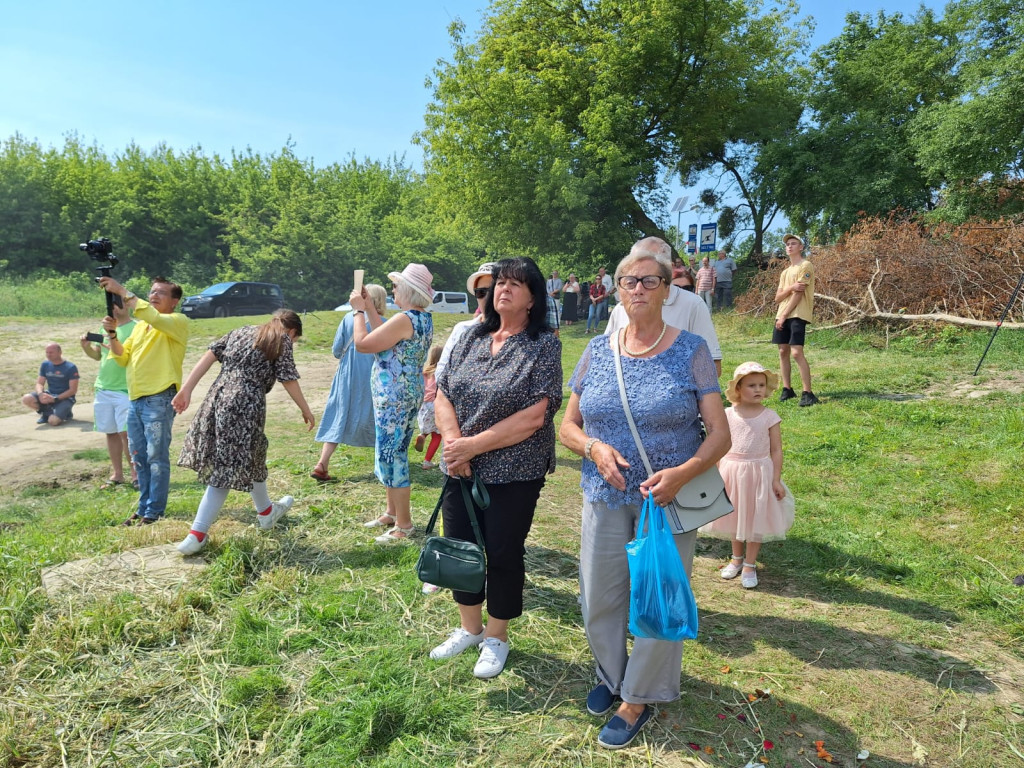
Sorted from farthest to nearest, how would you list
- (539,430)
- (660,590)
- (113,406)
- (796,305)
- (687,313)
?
(796,305), (113,406), (687,313), (539,430), (660,590)

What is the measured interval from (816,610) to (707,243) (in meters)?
13.5

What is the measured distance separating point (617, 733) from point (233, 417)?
3263mm

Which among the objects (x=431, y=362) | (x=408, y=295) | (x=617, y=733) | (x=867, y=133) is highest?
(x=867, y=133)

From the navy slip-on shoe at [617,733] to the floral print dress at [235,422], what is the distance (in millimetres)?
3000

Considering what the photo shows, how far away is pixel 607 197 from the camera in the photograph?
80.4 feet

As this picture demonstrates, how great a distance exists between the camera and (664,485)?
2.63 meters

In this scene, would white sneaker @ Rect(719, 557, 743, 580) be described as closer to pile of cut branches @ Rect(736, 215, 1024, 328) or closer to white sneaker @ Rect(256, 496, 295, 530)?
white sneaker @ Rect(256, 496, 295, 530)

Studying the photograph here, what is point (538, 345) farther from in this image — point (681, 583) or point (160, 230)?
point (160, 230)

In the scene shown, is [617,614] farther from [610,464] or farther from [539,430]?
[539,430]

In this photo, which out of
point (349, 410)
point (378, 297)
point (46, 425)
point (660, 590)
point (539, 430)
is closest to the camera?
point (660, 590)

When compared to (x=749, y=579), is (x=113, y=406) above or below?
above

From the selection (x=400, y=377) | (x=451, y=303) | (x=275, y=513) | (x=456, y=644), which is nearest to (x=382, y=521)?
(x=275, y=513)

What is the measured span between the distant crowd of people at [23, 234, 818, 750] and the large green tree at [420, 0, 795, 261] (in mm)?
19952

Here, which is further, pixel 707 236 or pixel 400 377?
pixel 707 236
